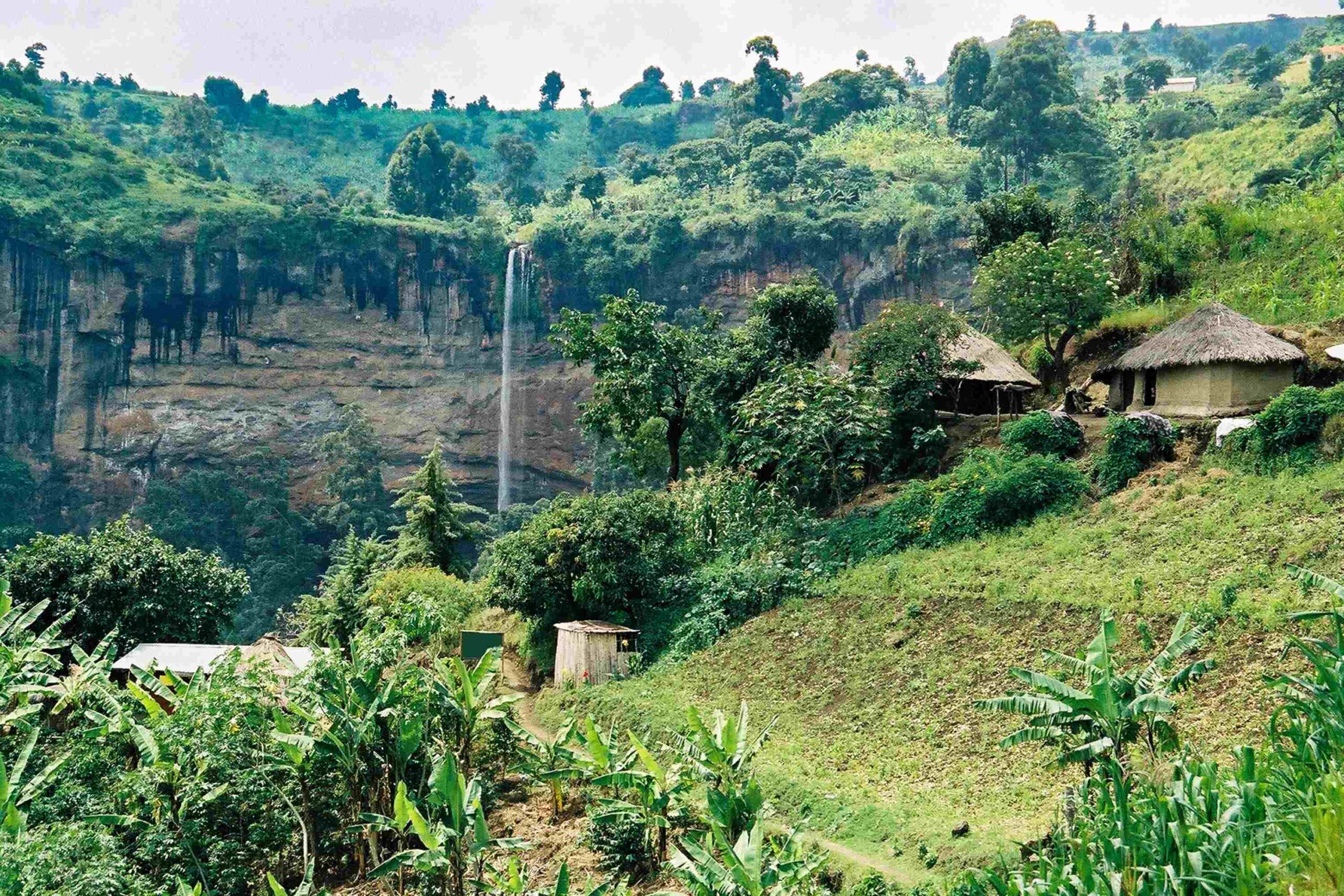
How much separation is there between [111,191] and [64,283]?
4.36 metres

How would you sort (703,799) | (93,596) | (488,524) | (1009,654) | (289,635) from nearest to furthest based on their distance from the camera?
(703,799)
(1009,654)
(93,596)
(289,635)
(488,524)

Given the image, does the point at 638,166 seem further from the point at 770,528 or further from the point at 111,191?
the point at 770,528

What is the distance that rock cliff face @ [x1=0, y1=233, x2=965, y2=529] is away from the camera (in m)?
50.6

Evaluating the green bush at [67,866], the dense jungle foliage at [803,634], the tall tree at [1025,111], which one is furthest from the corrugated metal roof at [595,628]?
the tall tree at [1025,111]

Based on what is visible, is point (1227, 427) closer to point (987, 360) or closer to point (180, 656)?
point (987, 360)

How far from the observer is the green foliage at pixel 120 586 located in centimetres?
2438

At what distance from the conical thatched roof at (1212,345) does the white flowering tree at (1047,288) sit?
10.1 feet

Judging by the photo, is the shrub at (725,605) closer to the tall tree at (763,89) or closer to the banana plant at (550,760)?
the banana plant at (550,760)

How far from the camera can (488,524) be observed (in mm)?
45562

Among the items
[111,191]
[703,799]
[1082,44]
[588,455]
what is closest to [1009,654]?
[703,799]

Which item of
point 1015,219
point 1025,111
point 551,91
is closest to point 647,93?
point 551,91

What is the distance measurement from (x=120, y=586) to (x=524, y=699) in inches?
338

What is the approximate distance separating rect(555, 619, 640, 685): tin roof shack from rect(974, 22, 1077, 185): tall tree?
129 feet

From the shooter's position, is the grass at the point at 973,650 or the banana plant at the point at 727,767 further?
the grass at the point at 973,650
